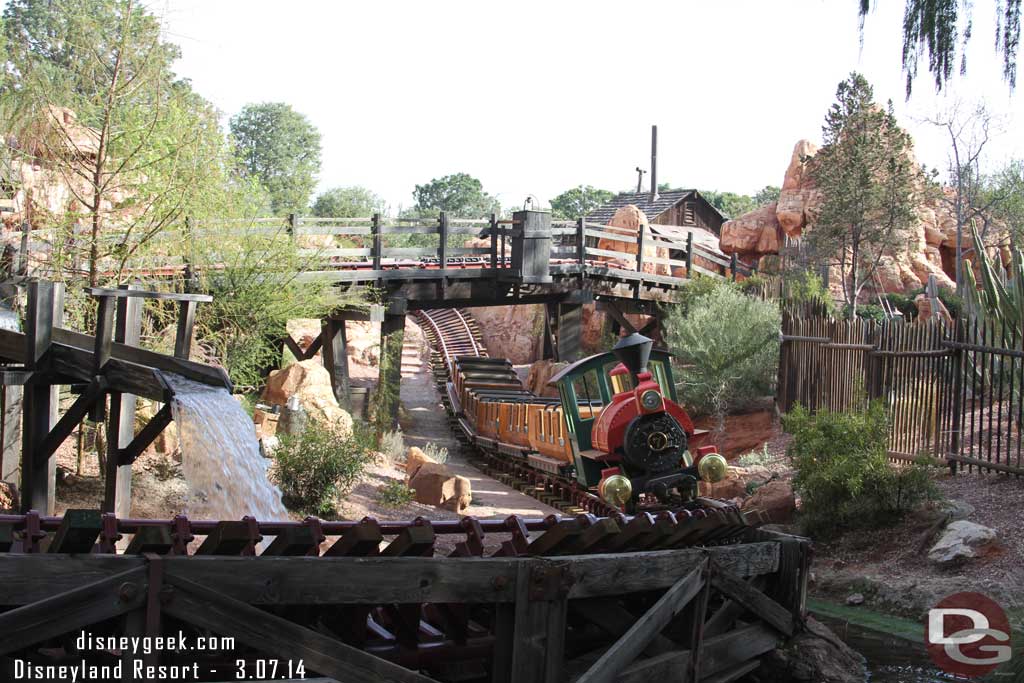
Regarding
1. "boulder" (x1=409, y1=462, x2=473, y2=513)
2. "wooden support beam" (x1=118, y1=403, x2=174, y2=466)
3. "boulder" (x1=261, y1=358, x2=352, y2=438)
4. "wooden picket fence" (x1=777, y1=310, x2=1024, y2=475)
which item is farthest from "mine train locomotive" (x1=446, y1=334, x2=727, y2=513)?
"wooden support beam" (x1=118, y1=403, x2=174, y2=466)

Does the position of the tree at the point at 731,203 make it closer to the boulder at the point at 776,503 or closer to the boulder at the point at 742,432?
the boulder at the point at 742,432

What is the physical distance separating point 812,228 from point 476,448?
1283cm

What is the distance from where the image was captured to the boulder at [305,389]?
52.6ft

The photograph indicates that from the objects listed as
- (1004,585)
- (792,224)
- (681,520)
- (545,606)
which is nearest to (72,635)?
(545,606)

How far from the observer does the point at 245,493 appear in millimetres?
8375

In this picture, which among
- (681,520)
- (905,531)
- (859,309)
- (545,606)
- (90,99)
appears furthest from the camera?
(859,309)

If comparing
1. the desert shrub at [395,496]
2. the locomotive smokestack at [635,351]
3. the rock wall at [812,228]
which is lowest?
the desert shrub at [395,496]

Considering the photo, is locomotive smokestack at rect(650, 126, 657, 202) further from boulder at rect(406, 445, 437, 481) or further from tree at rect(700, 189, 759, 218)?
boulder at rect(406, 445, 437, 481)

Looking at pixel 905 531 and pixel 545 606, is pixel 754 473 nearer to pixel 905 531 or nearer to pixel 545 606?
pixel 905 531

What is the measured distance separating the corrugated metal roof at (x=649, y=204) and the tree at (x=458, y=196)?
580 inches

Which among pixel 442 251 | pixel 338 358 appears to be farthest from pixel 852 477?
pixel 442 251

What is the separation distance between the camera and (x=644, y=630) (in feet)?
17.4

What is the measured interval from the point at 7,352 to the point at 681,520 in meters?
6.87

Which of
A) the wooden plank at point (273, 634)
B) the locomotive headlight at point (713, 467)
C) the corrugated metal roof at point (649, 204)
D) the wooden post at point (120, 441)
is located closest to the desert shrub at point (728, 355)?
the locomotive headlight at point (713, 467)
